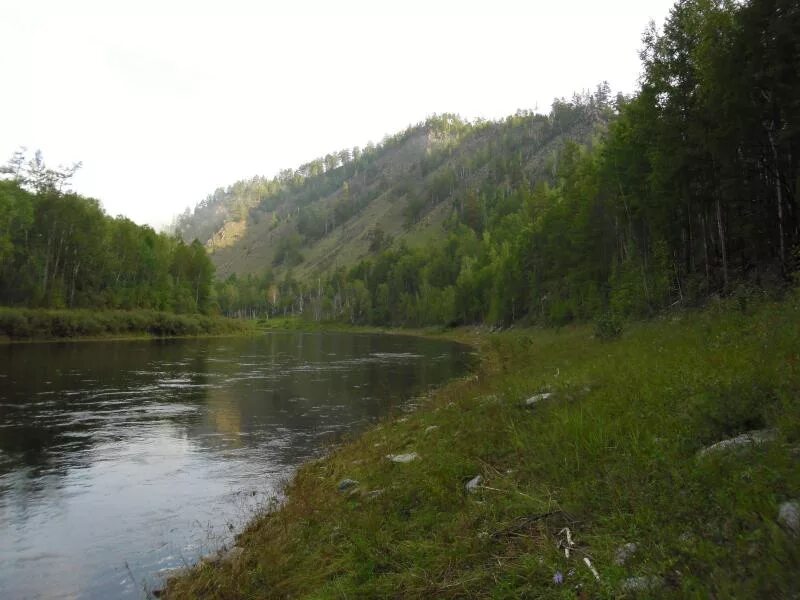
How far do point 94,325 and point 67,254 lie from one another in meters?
20.8

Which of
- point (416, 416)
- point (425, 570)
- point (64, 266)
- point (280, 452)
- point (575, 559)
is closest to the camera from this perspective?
point (575, 559)

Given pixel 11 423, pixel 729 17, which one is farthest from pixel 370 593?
pixel 729 17

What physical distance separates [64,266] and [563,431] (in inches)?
3888

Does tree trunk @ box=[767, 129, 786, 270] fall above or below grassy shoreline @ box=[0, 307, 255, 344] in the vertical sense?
above

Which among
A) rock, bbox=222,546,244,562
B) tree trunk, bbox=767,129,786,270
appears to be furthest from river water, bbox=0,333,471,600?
tree trunk, bbox=767,129,786,270

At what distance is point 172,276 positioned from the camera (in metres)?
122

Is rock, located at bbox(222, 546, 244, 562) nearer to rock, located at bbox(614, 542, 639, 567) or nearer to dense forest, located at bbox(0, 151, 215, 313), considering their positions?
rock, located at bbox(614, 542, 639, 567)

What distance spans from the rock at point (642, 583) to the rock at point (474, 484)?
4.10m

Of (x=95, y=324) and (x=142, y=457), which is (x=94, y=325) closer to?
(x=95, y=324)

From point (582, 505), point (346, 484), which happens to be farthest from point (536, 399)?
point (582, 505)

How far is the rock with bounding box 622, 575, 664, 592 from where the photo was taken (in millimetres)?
4496

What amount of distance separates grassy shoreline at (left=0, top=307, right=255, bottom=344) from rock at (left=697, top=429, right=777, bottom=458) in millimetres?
77566

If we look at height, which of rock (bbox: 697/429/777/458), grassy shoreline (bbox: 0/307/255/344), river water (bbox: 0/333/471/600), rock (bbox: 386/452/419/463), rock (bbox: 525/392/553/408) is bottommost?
river water (bbox: 0/333/471/600)

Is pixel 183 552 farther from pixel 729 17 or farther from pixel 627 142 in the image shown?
pixel 627 142
